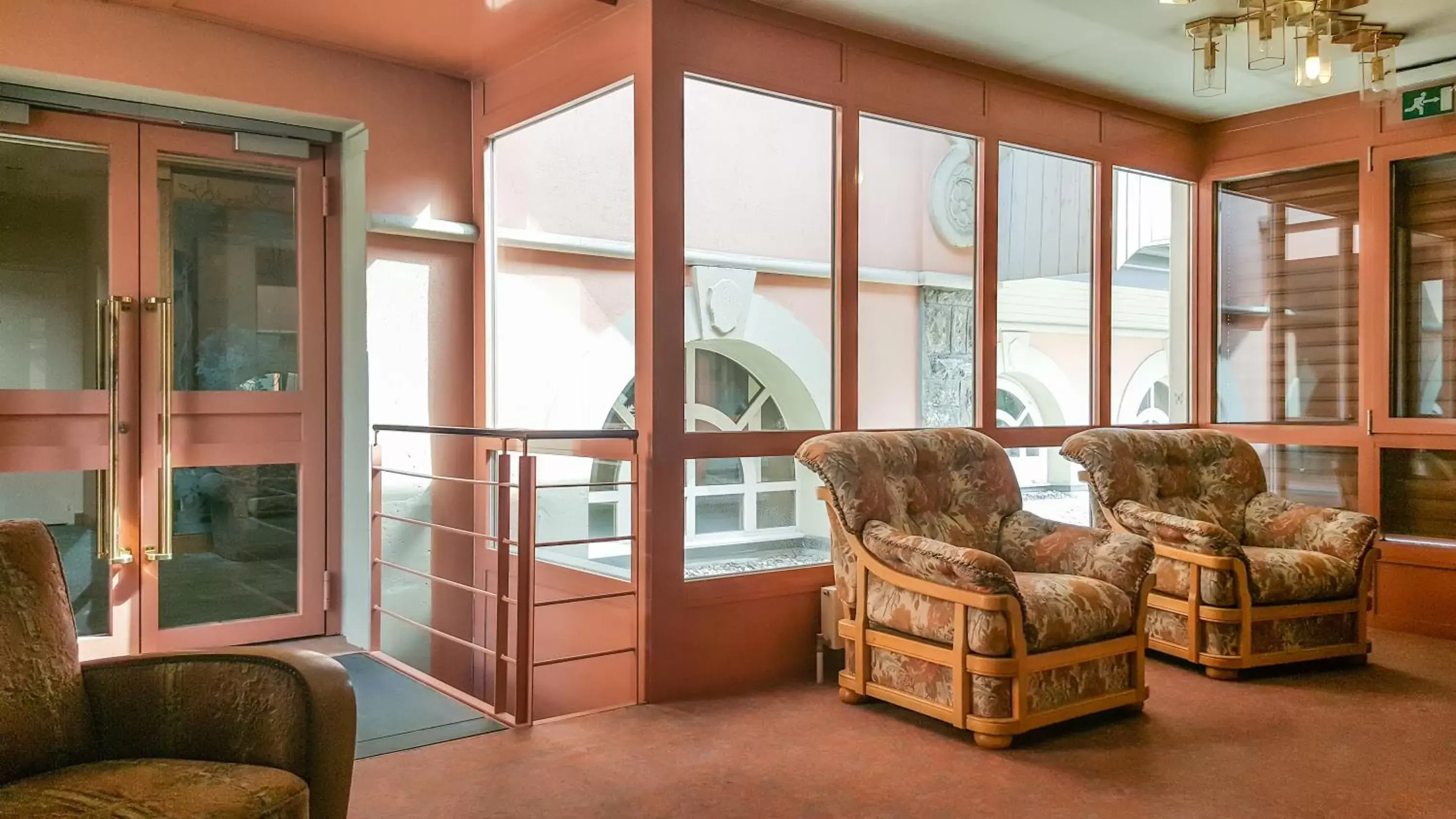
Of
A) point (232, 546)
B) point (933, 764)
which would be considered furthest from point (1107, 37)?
point (232, 546)

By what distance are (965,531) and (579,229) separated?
2.08 meters

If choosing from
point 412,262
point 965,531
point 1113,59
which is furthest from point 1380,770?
point 412,262

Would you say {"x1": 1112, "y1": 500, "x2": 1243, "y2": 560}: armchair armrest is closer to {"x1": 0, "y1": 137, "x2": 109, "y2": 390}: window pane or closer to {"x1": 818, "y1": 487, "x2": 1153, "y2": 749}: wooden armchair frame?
{"x1": 818, "y1": 487, "x2": 1153, "y2": 749}: wooden armchair frame

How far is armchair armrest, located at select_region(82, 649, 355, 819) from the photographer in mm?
1936

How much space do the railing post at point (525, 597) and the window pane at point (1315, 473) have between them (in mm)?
4137

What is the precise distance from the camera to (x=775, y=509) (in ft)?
14.4

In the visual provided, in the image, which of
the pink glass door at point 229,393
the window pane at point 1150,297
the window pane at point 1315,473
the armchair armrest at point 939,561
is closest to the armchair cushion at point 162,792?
the armchair armrest at point 939,561

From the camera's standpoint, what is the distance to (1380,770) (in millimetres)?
3104

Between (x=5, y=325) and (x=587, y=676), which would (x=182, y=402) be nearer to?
(x=5, y=325)

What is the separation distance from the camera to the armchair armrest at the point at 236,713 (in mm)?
1936

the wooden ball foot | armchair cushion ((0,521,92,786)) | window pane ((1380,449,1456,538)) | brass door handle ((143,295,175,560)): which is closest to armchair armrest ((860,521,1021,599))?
the wooden ball foot

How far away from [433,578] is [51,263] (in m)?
1.93

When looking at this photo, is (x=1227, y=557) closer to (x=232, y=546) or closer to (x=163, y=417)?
(x=232, y=546)

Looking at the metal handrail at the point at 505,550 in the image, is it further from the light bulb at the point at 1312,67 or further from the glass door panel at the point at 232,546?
the light bulb at the point at 1312,67
